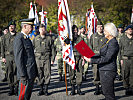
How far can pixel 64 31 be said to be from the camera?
6.45 metres

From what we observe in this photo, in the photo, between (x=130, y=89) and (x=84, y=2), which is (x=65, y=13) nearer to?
(x=130, y=89)

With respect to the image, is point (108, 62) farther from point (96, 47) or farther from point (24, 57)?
point (96, 47)

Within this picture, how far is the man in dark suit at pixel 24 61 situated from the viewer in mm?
4035

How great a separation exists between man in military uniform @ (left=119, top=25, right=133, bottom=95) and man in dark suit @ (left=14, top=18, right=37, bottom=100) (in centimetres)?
367

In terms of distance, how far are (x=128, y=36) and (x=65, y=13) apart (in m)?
2.46

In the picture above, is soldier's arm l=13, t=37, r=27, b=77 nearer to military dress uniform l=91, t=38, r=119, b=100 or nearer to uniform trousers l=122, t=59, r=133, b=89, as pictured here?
military dress uniform l=91, t=38, r=119, b=100

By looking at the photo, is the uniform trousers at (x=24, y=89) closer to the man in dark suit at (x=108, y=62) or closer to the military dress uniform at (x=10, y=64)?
the man in dark suit at (x=108, y=62)

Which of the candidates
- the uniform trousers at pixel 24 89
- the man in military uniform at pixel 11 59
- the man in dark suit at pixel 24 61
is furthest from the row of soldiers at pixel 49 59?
the uniform trousers at pixel 24 89

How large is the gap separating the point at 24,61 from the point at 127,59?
3.96m

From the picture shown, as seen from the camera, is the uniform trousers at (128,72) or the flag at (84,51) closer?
the flag at (84,51)

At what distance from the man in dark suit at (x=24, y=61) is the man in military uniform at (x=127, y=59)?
12.0 feet

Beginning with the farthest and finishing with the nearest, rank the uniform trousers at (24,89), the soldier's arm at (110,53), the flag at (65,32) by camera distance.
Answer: the flag at (65,32) < the uniform trousers at (24,89) < the soldier's arm at (110,53)

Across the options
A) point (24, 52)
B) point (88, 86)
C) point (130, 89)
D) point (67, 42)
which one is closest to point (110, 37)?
point (24, 52)

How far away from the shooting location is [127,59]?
256 inches
